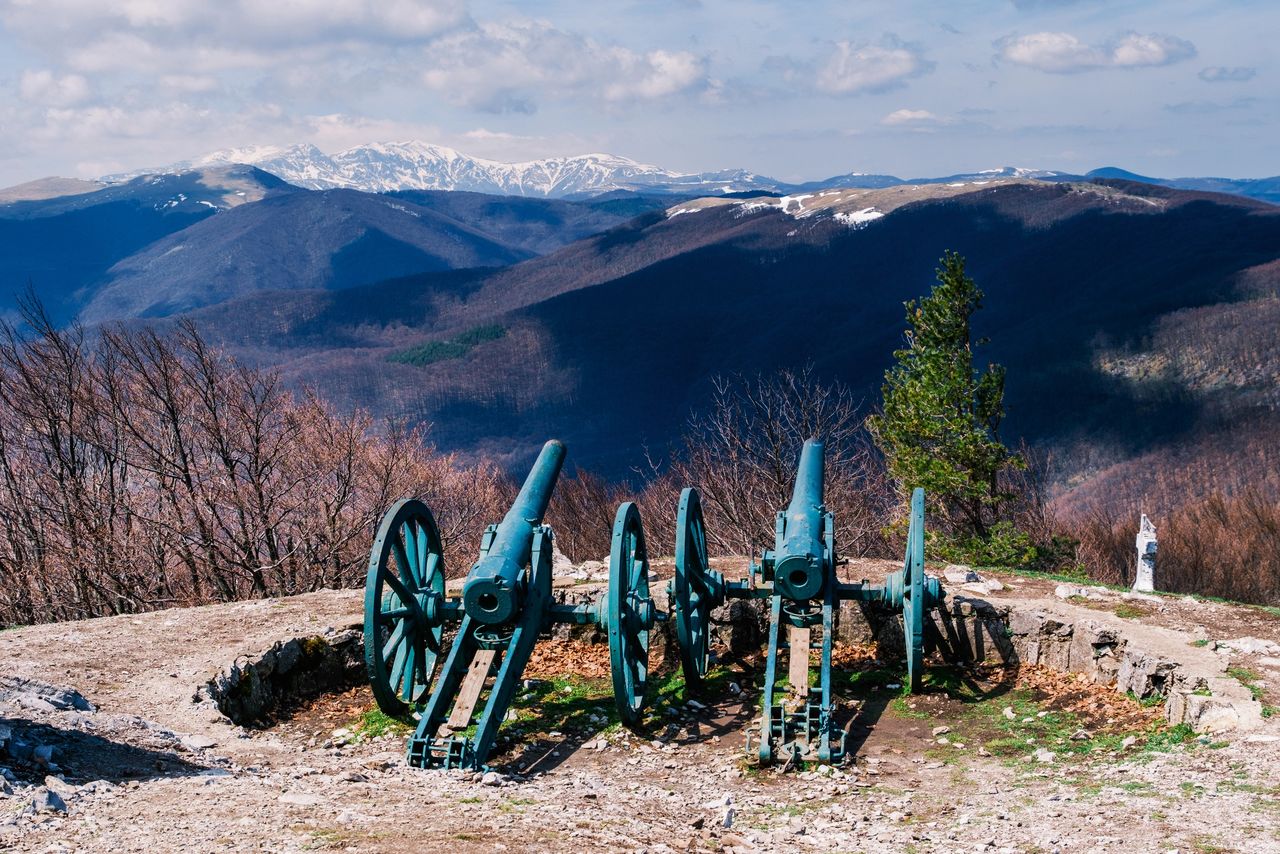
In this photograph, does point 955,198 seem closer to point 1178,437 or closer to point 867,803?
point 1178,437

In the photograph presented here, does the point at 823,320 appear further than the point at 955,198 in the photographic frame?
No

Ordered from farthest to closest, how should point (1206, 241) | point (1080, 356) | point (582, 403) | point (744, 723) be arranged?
point (582, 403) → point (1206, 241) → point (1080, 356) → point (744, 723)

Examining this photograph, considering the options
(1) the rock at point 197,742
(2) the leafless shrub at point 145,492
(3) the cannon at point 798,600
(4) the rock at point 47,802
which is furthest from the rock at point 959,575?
(2) the leafless shrub at point 145,492

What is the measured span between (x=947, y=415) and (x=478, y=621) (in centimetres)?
1760

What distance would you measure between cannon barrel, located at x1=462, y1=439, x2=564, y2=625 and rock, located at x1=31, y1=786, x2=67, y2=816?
384cm

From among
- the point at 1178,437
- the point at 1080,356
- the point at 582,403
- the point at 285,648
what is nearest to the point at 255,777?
the point at 285,648

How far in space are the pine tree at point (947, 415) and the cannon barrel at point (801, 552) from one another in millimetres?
13599

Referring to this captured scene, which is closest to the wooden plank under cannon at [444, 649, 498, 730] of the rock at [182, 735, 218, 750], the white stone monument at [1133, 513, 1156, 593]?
the rock at [182, 735, 218, 750]

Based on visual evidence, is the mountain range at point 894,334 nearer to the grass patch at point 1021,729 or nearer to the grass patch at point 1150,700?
the grass patch at point 1021,729

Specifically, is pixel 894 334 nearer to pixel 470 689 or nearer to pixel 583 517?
pixel 583 517

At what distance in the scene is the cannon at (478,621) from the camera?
9461mm

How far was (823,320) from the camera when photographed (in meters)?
158

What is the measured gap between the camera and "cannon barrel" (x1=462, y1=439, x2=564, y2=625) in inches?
392

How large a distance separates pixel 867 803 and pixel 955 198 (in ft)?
634
